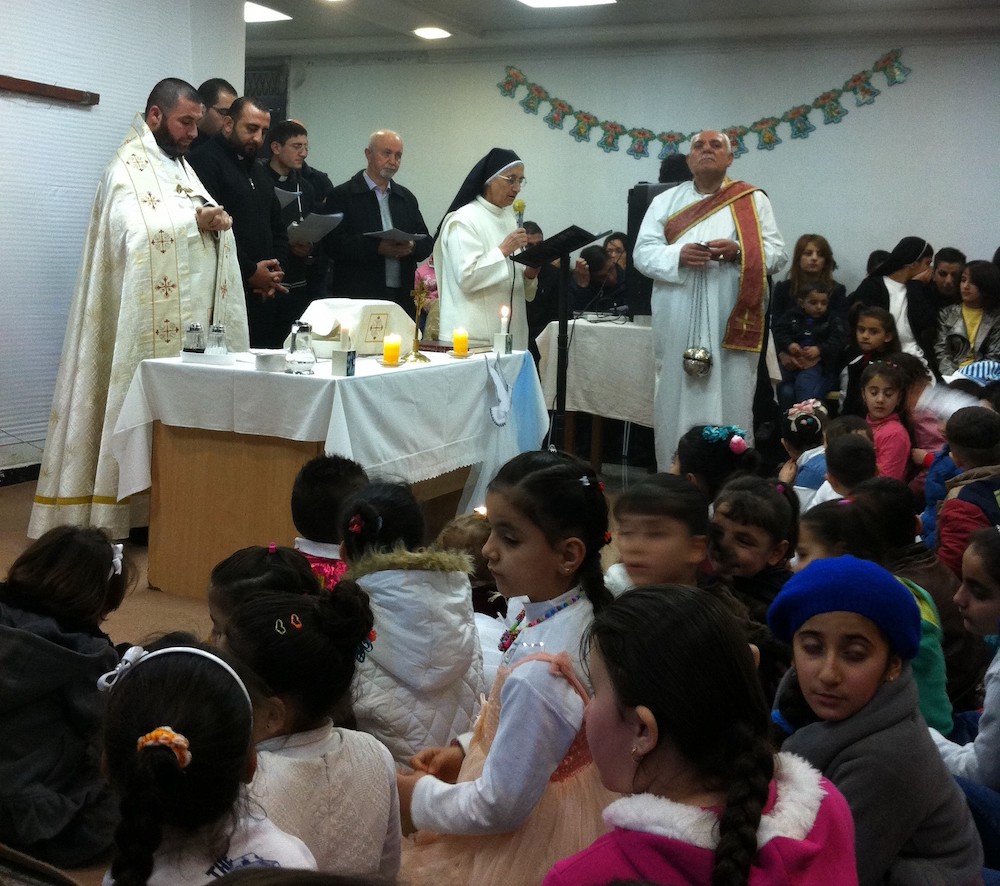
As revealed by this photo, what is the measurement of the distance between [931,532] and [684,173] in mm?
4364

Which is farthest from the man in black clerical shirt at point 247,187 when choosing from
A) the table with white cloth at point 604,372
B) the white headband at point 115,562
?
the white headband at point 115,562

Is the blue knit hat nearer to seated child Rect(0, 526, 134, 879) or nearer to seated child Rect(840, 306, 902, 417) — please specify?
seated child Rect(0, 526, 134, 879)

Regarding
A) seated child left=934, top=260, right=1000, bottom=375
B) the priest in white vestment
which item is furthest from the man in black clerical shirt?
seated child left=934, top=260, right=1000, bottom=375

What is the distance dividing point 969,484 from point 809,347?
3.34 m

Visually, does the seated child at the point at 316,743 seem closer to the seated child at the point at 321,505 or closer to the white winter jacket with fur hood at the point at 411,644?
the white winter jacket with fur hood at the point at 411,644

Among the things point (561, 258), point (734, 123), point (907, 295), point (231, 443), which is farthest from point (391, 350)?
point (734, 123)

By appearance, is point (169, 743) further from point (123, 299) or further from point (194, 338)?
point (123, 299)

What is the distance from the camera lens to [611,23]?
8.38m

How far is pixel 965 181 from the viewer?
7977 millimetres

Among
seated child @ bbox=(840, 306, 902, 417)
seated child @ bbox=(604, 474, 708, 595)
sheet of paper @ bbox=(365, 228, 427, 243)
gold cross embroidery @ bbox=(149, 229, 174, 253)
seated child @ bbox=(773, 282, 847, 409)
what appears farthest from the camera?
seated child @ bbox=(773, 282, 847, 409)

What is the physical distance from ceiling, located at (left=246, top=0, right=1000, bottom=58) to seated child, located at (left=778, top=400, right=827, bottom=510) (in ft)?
13.6

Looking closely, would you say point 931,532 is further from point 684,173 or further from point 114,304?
point 684,173

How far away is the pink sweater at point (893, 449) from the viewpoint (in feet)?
13.6

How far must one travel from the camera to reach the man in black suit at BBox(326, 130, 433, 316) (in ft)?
19.9
